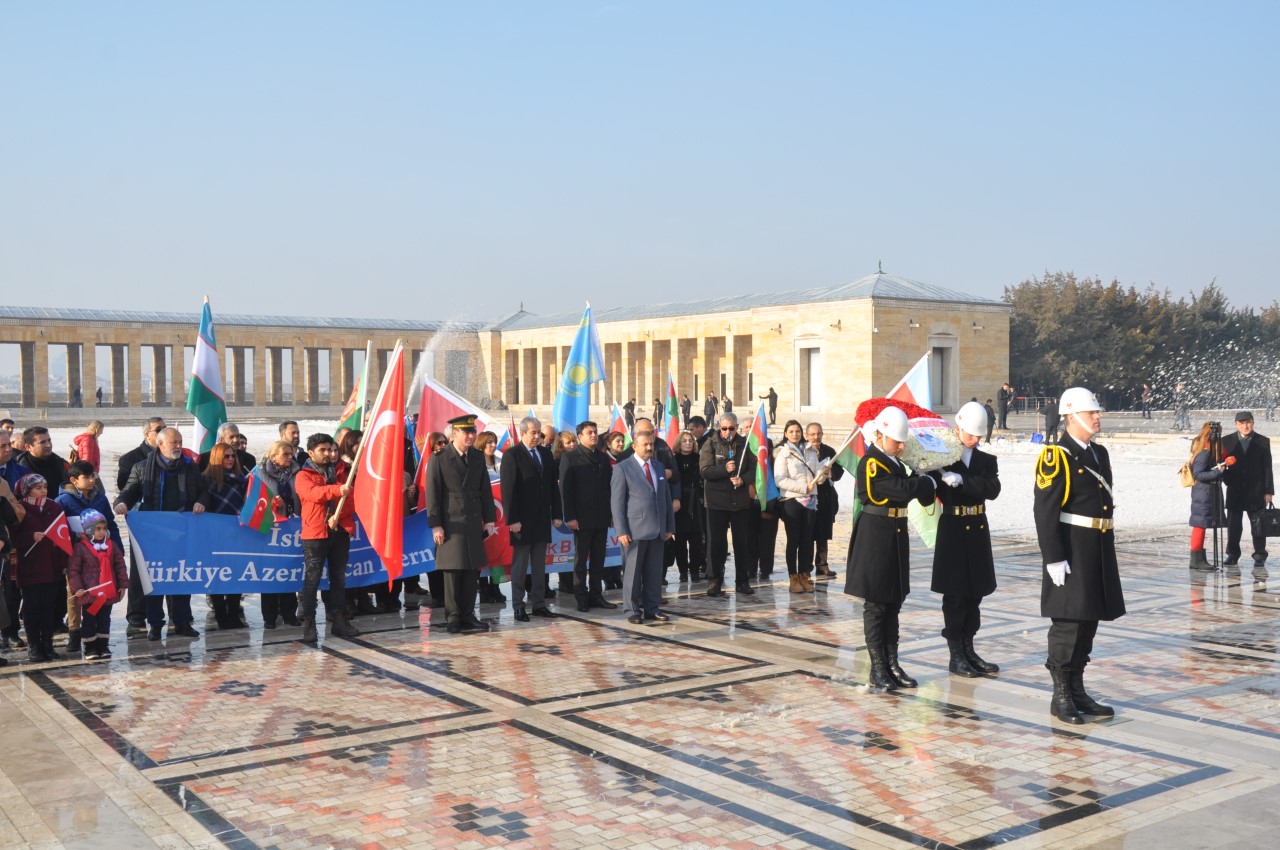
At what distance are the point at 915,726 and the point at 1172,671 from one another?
8.19 feet

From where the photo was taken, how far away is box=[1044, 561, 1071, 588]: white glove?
7.01m

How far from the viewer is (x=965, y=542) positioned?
8.04 metres

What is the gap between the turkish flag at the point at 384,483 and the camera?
380 inches

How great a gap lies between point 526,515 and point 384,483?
143 cm

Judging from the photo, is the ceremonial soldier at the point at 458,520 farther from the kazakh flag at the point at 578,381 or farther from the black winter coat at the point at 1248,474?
the black winter coat at the point at 1248,474

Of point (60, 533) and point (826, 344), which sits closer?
point (60, 533)

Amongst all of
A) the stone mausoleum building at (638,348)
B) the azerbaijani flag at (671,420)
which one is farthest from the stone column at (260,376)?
the azerbaijani flag at (671,420)

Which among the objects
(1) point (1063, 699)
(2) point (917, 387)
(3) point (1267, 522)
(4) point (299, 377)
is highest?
(4) point (299, 377)

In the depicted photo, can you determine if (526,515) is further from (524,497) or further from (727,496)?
(727,496)

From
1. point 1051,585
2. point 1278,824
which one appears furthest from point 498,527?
point 1278,824

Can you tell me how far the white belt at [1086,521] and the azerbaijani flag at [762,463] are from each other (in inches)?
193

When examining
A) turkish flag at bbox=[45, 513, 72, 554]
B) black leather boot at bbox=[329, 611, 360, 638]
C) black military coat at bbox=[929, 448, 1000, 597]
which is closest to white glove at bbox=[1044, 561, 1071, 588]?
black military coat at bbox=[929, 448, 1000, 597]

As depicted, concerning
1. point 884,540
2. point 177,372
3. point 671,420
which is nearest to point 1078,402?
point 884,540

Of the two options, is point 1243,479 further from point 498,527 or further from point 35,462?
point 35,462
